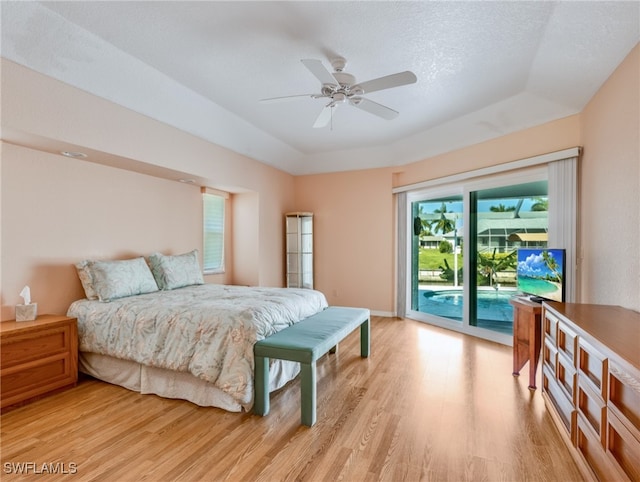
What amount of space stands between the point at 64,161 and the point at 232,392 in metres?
2.76

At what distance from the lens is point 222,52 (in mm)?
2717

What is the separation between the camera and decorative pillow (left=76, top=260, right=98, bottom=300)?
3143 mm

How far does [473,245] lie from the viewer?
4434mm

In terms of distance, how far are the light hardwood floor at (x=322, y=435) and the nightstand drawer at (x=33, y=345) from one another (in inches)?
14.7

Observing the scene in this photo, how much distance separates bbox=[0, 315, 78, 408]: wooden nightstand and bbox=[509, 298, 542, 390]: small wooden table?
3.95 meters

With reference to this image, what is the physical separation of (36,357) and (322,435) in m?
2.34

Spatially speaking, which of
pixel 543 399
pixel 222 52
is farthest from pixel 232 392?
pixel 222 52

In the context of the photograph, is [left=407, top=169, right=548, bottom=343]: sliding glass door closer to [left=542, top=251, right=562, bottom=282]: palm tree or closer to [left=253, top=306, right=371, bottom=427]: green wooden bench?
[left=542, top=251, right=562, bottom=282]: palm tree

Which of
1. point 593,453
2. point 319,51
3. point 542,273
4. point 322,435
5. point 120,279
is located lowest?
point 322,435

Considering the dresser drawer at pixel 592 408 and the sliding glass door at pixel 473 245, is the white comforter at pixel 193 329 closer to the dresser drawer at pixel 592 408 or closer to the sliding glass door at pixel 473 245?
the dresser drawer at pixel 592 408

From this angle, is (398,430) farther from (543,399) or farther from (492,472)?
(543,399)

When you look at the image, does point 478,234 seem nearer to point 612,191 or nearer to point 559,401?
point 612,191

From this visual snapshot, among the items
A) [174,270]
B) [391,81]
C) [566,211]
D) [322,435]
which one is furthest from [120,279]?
[566,211]

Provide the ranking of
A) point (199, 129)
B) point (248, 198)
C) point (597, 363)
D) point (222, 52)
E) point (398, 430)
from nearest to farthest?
point (597, 363) < point (398, 430) < point (222, 52) < point (199, 129) < point (248, 198)
